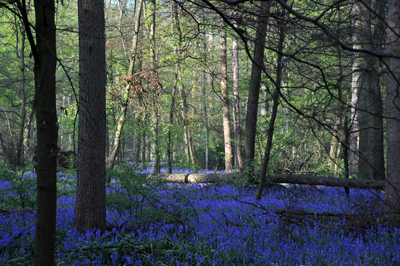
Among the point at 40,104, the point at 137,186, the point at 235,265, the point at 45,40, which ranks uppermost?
the point at 45,40

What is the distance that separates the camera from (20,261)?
147 inches

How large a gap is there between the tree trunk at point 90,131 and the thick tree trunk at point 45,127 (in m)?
2.39

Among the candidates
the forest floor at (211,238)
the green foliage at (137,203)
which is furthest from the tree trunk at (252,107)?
the green foliage at (137,203)

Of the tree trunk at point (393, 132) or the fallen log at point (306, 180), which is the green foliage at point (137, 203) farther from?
the tree trunk at point (393, 132)

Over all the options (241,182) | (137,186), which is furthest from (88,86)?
(241,182)

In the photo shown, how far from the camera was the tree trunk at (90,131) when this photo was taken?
4.94m

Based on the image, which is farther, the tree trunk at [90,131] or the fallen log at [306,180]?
the fallen log at [306,180]

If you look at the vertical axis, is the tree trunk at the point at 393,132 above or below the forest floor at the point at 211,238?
above

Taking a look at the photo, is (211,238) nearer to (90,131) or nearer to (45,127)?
(90,131)

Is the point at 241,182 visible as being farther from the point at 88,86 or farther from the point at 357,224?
the point at 88,86

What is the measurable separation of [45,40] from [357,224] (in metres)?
5.96

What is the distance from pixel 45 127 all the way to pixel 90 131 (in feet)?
8.21

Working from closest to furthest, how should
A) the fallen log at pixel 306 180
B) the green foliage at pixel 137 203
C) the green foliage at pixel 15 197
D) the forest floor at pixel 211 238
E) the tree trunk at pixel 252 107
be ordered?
1. the forest floor at pixel 211 238
2. the green foliage at pixel 137 203
3. the green foliage at pixel 15 197
4. the fallen log at pixel 306 180
5. the tree trunk at pixel 252 107

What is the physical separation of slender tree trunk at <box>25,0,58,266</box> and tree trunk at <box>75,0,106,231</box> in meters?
2.39
